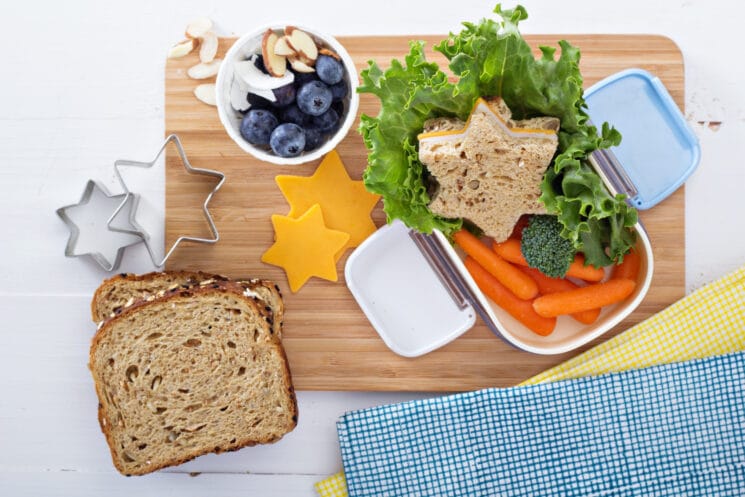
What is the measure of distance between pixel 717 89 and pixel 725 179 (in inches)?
8.9

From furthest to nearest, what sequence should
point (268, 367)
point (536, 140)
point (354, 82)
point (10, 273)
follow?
point (10, 273) < point (268, 367) < point (354, 82) < point (536, 140)

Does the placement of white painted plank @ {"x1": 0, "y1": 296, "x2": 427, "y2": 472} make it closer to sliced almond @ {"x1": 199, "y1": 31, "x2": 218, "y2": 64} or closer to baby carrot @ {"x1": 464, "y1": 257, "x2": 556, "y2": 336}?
baby carrot @ {"x1": 464, "y1": 257, "x2": 556, "y2": 336}

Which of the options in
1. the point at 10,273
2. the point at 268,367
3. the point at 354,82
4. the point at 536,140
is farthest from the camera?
the point at 10,273

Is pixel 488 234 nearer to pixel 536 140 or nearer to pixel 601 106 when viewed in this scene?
pixel 536 140

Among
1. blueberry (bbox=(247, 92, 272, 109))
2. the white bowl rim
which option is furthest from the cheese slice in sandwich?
blueberry (bbox=(247, 92, 272, 109))

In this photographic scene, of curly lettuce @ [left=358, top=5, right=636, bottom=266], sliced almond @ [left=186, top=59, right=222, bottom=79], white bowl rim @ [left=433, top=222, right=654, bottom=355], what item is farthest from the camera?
sliced almond @ [left=186, top=59, right=222, bottom=79]

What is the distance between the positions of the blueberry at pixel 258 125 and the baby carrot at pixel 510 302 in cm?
58

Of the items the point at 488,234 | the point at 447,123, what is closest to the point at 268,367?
the point at 488,234

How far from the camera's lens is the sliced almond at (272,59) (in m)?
1.61

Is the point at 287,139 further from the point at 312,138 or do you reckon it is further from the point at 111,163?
the point at 111,163

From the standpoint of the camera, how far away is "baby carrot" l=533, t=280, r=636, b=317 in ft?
5.65

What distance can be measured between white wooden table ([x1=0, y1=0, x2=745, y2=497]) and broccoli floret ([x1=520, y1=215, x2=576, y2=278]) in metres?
0.42

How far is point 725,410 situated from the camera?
179 cm

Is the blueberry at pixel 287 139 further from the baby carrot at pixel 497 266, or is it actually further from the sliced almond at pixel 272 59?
the baby carrot at pixel 497 266
